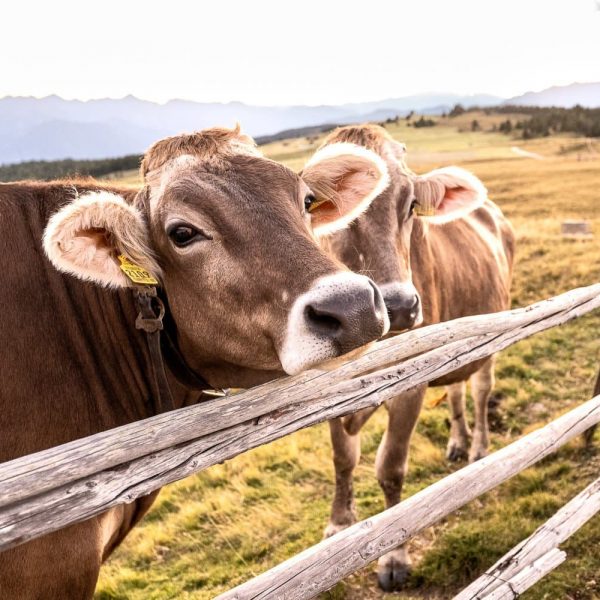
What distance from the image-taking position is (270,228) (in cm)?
230

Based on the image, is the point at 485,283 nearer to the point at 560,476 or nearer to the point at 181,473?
the point at 560,476

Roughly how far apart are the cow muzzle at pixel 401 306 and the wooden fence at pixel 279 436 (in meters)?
0.44

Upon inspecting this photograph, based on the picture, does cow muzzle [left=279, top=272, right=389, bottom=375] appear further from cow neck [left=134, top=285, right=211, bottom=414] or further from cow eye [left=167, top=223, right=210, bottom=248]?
cow neck [left=134, top=285, right=211, bottom=414]

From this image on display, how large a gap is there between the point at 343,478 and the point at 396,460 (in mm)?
697

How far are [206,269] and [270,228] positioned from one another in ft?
1.15

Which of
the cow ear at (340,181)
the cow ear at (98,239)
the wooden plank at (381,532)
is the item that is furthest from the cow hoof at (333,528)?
the cow ear at (98,239)

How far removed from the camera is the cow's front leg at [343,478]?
496 centimetres

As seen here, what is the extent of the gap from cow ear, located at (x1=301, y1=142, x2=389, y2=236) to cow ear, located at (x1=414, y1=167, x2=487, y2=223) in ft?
4.23

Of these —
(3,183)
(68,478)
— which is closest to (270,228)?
(68,478)

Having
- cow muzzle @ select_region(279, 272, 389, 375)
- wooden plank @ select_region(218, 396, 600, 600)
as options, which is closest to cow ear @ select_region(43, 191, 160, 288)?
cow muzzle @ select_region(279, 272, 389, 375)

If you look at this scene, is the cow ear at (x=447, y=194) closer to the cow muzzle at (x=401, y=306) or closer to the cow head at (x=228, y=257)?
the cow muzzle at (x=401, y=306)

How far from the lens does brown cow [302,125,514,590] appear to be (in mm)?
3818

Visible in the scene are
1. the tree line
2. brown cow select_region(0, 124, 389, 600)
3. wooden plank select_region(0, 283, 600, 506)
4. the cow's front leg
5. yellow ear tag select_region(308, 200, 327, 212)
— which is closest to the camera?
wooden plank select_region(0, 283, 600, 506)

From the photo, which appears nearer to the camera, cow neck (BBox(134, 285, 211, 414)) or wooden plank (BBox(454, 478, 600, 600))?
cow neck (BBox(134, 285, 211, 414))
